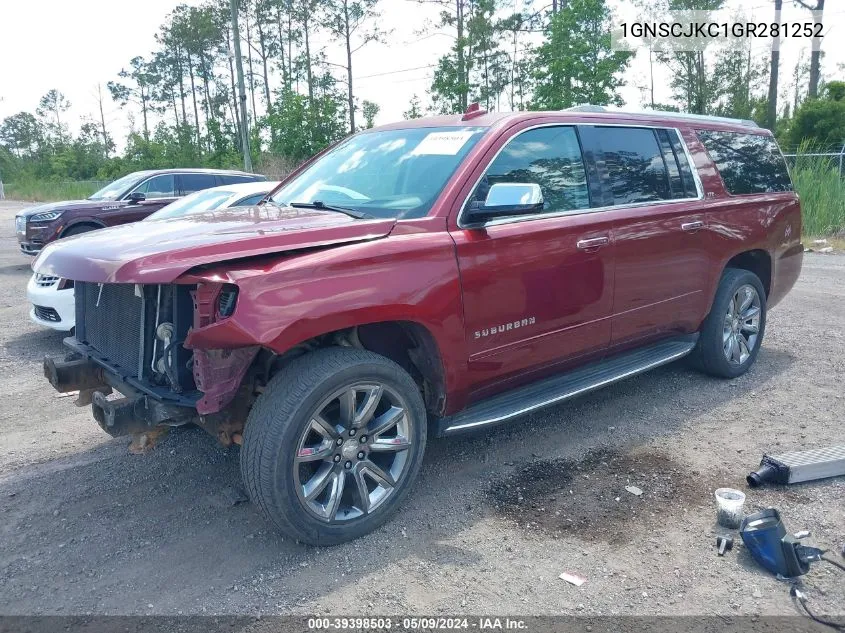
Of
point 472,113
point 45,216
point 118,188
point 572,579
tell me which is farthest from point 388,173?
point 118,188

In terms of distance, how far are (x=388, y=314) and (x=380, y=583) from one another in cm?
118

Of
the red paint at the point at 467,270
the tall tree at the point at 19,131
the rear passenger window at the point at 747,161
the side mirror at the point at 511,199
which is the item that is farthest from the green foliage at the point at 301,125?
the tall tree at the point at 19,131

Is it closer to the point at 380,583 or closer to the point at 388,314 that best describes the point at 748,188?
the point at 388,314

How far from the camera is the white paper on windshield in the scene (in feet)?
12.5

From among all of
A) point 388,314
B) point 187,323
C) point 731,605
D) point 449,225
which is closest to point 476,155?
point 449,225

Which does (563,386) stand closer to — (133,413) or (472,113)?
(472,113)

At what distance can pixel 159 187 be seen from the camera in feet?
40.8

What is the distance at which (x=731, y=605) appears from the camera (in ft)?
8.89

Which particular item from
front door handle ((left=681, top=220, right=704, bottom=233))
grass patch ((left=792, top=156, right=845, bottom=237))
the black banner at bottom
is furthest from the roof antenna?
grass patch ((left=792, top=156, right=845, bottom=237))

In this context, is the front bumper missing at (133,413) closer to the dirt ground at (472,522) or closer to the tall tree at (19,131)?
the dirt ground at (472,522)

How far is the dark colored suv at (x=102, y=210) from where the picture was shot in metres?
11.1

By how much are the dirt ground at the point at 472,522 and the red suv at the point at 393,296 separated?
1.15 ft

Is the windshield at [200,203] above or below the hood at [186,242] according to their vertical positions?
above

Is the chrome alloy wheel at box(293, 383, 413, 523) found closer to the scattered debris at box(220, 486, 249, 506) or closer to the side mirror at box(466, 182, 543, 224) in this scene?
the scattered debris at box(220, 486, 249, 506)
